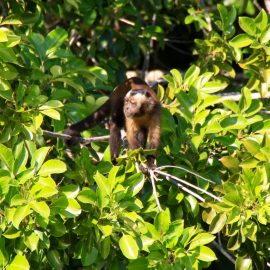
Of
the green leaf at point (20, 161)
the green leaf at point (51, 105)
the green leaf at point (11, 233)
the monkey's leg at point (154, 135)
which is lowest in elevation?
the monkey's leg at point (154, 135)

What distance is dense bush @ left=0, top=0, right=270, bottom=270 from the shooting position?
12.7 feet

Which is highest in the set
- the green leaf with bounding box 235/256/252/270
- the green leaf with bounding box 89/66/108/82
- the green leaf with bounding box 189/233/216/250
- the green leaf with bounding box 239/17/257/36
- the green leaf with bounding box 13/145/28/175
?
the green leaf with bounding box 239/17/257/36

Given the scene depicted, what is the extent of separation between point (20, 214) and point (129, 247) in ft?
1.87

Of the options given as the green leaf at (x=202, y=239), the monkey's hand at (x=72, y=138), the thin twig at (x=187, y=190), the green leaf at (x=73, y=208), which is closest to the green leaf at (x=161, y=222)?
the green leaf at (x=202, y=239)

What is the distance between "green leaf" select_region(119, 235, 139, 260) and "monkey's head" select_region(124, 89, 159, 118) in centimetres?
147

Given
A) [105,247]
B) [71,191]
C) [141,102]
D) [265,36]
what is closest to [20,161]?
[71,191]

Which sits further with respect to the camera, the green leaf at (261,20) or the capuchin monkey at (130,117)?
the capuchin monkey at (130,117)

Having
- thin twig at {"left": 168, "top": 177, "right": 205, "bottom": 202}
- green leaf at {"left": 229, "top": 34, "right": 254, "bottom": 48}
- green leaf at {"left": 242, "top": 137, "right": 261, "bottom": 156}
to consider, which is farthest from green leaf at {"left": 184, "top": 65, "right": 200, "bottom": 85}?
thin twig at {"left": 168, "top": 177, "right": 205, "bottom": 202}

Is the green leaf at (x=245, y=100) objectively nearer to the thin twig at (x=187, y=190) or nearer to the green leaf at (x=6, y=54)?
the thin twig at (x=187, y=190)

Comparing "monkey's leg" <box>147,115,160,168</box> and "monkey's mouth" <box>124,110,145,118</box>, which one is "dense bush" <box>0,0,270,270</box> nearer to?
"monkey's leg" <box>147,115,160,168</box>

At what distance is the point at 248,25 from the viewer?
492 centimetres

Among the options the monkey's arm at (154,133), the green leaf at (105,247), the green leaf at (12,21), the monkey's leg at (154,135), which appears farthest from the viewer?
the monkey's arm at (154,133)

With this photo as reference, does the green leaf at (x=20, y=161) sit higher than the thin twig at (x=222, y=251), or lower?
higher

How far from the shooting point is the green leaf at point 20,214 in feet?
11.9
